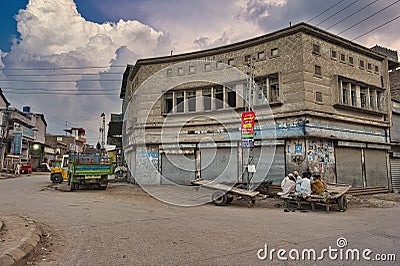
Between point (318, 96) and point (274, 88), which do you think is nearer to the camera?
point (318, 96)

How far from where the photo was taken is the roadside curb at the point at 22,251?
504 centimetres

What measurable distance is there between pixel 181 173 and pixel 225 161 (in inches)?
142

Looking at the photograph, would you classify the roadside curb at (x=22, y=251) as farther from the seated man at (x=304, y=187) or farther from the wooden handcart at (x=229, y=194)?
the seated man at (x=304, y=187)

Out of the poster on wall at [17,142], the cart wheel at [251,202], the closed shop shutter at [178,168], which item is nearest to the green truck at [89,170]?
the closed shop shutter at [178,168]

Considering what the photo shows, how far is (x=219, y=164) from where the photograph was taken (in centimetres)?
2217

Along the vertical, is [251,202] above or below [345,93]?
below

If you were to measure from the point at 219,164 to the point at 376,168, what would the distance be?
1031cm

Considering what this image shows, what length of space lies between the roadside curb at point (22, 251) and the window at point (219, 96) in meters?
17.0

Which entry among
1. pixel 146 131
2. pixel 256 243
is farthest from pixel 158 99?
pixel 256 243

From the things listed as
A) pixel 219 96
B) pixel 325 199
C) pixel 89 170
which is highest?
pixel 219 96

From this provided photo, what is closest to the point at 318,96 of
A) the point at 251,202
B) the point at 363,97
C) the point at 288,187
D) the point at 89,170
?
the point at 363,97

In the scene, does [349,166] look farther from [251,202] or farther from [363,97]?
[251,202]

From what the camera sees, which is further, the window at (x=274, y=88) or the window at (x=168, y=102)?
the window at (x=168, y=102)

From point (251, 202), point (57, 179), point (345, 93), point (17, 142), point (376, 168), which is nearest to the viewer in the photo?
point (251, 202)
